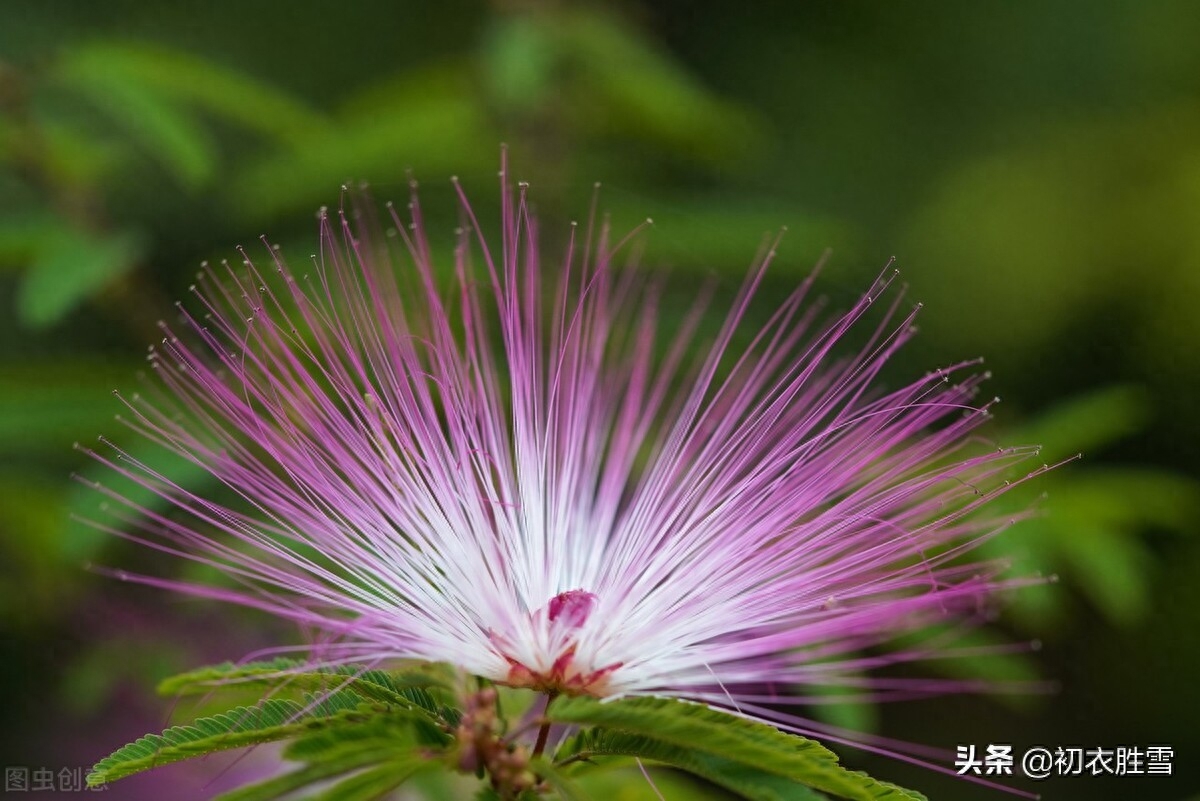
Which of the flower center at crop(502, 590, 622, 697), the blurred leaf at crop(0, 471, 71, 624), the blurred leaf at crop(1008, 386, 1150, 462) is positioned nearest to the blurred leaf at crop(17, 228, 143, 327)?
the blurred leaf at crop(0, 471, 71, 624)

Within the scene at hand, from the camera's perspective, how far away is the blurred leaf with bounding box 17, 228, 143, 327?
2.50 meters

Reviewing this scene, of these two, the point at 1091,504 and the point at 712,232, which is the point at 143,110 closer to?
the point at 712,232

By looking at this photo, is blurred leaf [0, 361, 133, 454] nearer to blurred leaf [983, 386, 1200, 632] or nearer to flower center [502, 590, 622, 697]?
flower center [502, 590, 622, 697]

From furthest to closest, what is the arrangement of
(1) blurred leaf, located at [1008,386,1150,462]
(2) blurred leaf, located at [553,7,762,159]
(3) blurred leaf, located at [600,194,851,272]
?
(2) blurred leaf, located at [553,7,762,159], (3) blurred leaf, located at [600,194,851,272], (1) blurred leaf, located at [1008,386,1150,462]

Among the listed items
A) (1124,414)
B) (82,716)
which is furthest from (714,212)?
(82,716)

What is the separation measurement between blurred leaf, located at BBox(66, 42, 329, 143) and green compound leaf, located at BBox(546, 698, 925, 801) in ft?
Answer: 6.13

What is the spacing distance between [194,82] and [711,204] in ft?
4.44

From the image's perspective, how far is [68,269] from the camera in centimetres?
260

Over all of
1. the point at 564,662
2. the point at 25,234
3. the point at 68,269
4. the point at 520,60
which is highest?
the point at 520,60

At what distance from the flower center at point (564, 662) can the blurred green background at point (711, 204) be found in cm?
64

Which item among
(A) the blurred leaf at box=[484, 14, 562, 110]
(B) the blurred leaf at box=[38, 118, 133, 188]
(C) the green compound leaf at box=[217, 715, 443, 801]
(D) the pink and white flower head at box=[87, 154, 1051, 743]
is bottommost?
(C) the green compound leaf at box=[217, 715, 443, 801]

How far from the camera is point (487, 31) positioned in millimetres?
3502

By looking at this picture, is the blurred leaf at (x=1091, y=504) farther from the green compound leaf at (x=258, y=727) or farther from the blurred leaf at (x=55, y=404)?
the blurred leaf at (x=55, y=404)

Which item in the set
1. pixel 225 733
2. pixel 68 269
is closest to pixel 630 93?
pixel 68 269
